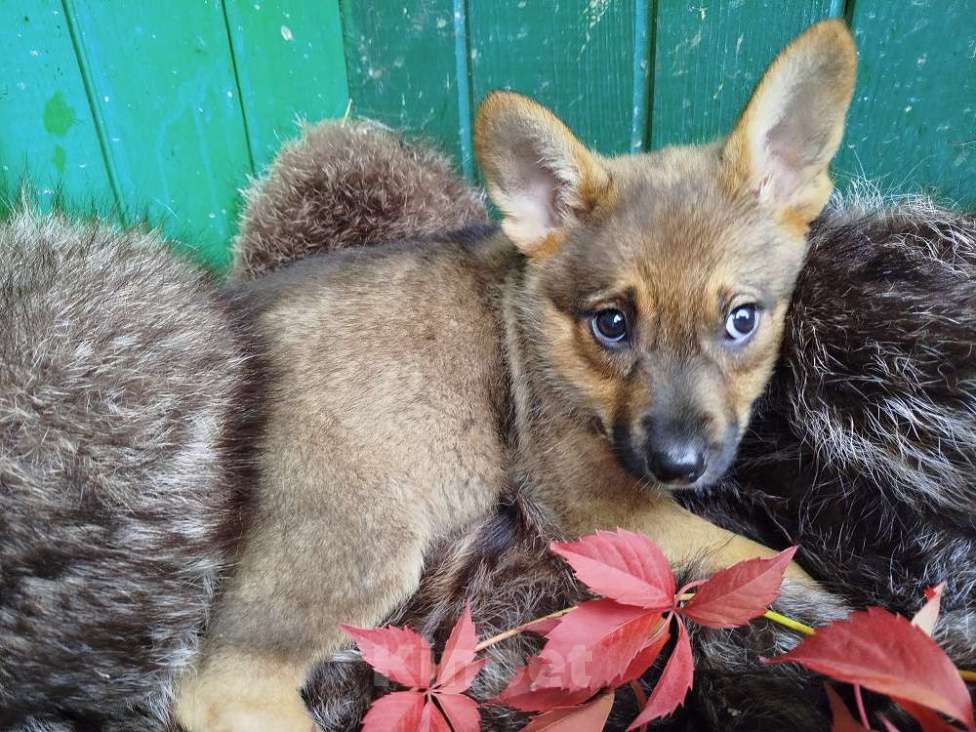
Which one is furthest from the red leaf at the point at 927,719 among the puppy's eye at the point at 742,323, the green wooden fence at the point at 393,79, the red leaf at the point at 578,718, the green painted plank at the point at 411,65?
the green painted plank at the point at 411,65

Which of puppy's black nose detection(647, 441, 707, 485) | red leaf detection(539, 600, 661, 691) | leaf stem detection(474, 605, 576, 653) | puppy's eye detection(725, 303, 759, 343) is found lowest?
leaf stem detection(474, 605, 576, 653)

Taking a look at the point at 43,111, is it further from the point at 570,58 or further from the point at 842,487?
the point at 842,487

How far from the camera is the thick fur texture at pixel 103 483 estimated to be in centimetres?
111

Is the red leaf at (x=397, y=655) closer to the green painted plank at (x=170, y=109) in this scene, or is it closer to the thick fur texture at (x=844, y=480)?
the thick fur texture at (x=844, y=480)

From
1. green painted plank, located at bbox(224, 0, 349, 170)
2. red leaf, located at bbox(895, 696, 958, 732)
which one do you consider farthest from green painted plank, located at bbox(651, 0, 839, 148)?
red leaf, located at bbox(895, 696, 958, 732)

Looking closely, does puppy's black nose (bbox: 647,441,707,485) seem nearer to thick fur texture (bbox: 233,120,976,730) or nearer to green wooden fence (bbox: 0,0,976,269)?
thick fur texture (bbox: 233,120,976,730)

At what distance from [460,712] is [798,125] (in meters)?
1.37

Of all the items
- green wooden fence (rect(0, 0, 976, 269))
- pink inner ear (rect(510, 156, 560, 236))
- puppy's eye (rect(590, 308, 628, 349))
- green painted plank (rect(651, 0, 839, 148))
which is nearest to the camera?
puppy's eye (rect(590, 308, 628, 349))

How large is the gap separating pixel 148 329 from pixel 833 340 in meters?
1.24

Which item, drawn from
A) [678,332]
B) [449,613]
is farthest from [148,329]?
[678,332]

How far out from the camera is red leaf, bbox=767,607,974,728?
0.76 m

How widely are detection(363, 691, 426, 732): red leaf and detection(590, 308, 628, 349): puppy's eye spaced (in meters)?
0.85

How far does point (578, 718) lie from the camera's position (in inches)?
41.1

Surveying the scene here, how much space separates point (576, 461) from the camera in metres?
1.73
